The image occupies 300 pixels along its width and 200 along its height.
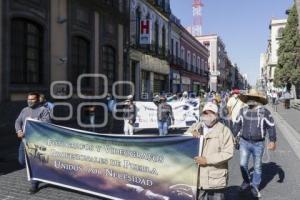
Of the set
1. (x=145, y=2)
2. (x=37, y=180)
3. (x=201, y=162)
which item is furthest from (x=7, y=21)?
(x=145, y=2)

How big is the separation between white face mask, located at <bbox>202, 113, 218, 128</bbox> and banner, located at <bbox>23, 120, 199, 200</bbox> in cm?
32

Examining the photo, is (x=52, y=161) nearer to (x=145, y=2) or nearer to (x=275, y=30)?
(x=145, y=2)

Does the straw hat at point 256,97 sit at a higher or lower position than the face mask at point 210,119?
higher

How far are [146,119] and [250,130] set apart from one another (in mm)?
10516

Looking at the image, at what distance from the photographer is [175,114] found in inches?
725

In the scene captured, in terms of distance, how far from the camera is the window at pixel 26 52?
16312 millimetres

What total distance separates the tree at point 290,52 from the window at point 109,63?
77.4ft

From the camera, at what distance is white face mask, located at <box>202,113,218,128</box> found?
5254mm

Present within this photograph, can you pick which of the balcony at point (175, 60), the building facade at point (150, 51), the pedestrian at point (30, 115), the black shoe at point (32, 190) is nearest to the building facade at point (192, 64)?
the balcony at point (175, 60)

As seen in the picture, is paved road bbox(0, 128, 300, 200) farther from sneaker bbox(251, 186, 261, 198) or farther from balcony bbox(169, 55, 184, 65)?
balcony bbox(169, 55, 184, 65)

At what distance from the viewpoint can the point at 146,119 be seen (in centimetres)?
1758

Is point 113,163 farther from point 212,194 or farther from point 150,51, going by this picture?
point 150,51

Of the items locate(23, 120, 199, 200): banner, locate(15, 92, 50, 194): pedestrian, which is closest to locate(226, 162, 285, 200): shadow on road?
locate(23, 120, 199, 200): banner

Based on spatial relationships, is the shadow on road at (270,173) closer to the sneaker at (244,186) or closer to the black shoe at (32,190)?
the sneaker at (244,186)
